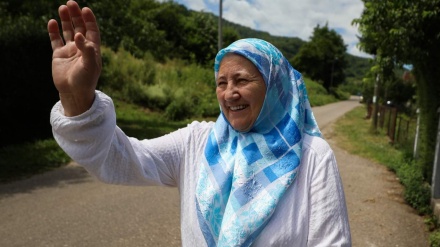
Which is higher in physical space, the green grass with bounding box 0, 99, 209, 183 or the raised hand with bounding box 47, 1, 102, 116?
the raised hand with bounding box 47, 1, 102, 116

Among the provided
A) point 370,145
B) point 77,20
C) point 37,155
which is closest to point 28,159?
point 37,155

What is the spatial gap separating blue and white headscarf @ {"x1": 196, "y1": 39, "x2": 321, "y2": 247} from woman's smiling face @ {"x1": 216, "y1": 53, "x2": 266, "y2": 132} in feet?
0.09

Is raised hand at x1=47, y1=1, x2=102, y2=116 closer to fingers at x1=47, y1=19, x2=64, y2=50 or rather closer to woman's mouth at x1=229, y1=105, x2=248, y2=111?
fingers at x1=47, y1=19, x2=64, y2=50

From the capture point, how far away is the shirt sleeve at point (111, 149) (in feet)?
4.94

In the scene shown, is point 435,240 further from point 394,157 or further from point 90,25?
point 394,157

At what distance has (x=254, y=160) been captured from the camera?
5.71ft

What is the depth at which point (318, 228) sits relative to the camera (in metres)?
1.57

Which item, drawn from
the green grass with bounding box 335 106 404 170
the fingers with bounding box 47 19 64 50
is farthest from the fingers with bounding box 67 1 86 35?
the green grass with bounding box 335 106 404 170

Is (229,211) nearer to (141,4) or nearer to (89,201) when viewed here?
(89,201)

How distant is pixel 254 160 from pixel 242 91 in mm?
317

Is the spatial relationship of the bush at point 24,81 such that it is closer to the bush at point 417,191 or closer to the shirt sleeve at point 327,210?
the bush at point 417,191

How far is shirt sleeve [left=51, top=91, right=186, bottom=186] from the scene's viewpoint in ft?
4.94

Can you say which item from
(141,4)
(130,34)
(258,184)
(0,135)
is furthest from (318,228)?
(141,4)

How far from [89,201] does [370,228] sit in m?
4.13
